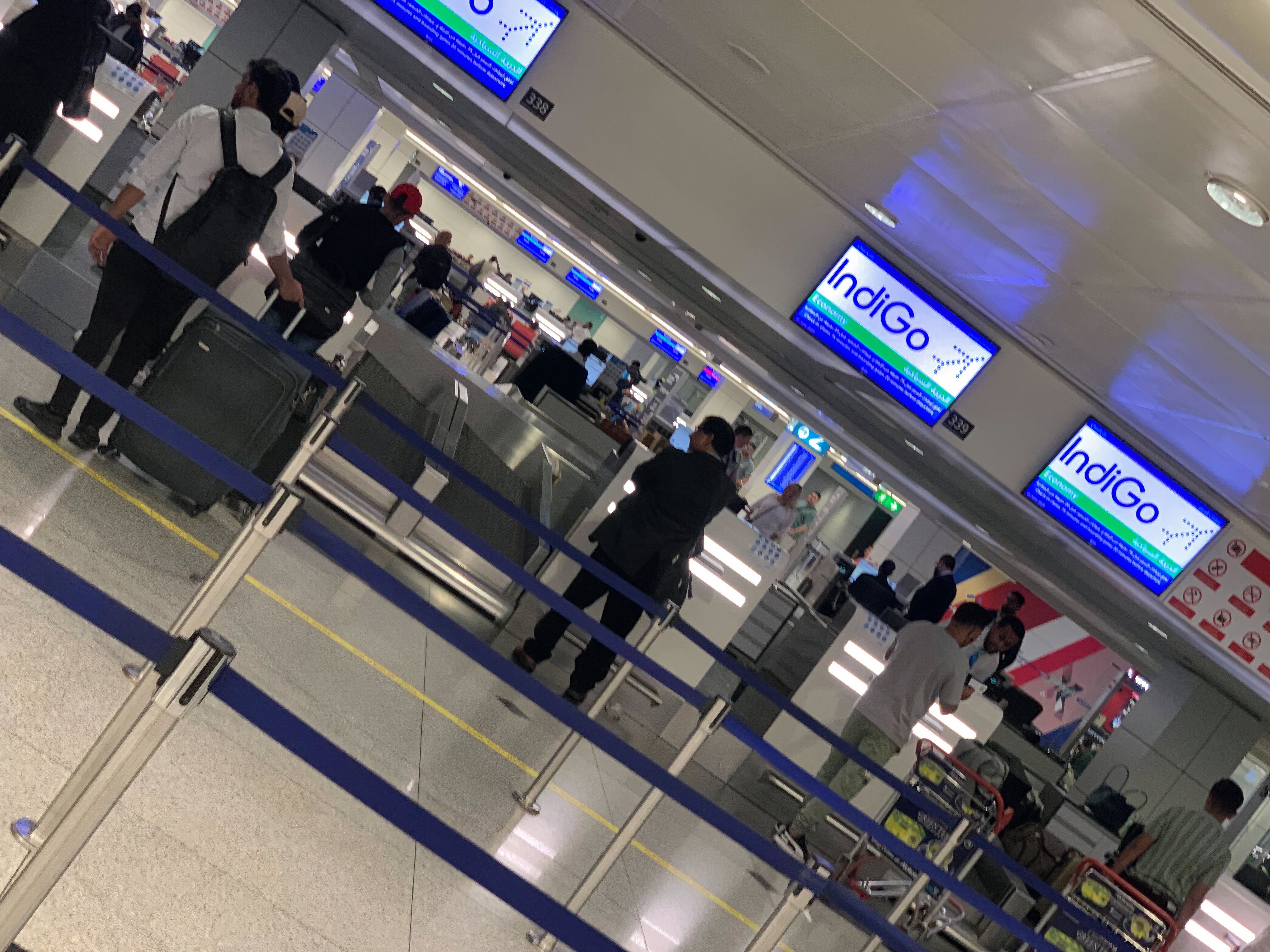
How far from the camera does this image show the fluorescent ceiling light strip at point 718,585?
26.9ft

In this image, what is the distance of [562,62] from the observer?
7.30m

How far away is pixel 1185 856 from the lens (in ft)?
24.9

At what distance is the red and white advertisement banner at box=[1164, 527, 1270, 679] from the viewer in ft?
25.3

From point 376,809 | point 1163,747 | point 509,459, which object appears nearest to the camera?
point 376,809

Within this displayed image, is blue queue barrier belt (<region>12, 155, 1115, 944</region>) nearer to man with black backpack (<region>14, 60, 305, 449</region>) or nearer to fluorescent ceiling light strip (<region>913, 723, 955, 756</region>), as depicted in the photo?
man with black backpack (<region>14, 60, 305, 449</region>)

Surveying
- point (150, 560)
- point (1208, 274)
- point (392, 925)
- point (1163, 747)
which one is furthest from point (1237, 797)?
point (150, 560)

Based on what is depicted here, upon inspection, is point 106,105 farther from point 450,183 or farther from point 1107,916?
point 450,183

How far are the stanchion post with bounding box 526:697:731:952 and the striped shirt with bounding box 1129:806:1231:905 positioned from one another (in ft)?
17.4

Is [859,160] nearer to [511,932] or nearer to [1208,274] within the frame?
[1208,274]

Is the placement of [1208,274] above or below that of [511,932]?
above

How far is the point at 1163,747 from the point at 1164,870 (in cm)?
405

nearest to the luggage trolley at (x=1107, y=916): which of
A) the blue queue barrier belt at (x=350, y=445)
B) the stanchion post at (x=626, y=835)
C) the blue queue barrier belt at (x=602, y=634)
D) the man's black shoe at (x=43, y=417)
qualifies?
the blue queue barrier belt at (x=350, y=445)

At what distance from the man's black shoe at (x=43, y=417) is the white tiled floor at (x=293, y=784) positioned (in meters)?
0.11

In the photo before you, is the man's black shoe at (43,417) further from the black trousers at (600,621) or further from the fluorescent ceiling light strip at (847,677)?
Answer: the fluorescent ceiling light strip at (847,677)
